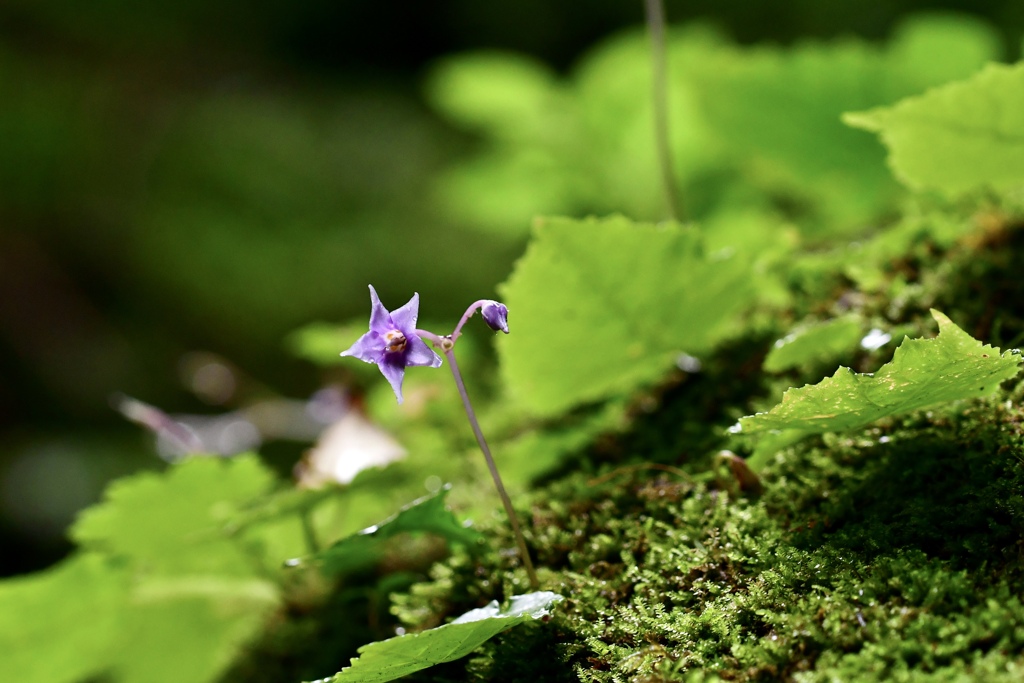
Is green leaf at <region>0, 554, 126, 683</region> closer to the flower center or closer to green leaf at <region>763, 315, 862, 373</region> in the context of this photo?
the flower center

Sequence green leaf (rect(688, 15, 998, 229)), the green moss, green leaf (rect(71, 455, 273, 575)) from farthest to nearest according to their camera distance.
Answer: green leaf (rect(688, 15, 998, 229)) → green leaf (rect(71, 455, 273, 575)) → the green moss

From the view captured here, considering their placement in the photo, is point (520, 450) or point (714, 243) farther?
point (714, 243)

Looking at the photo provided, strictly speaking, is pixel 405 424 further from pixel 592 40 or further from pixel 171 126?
pixel 171 126

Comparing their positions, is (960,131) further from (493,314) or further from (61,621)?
(61,621)

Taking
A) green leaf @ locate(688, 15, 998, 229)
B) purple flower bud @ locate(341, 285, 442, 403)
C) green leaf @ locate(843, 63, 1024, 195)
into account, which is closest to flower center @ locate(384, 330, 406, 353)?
purple flower bud @ locate(341, 285, 442, 403)

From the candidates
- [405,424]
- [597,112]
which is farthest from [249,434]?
[597,112]
